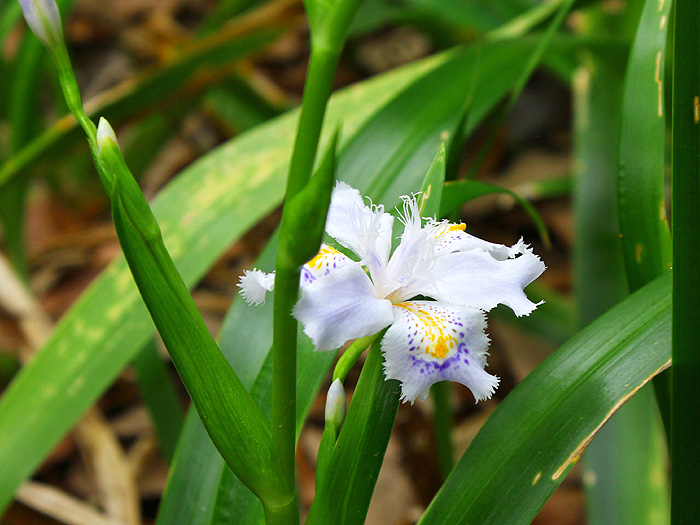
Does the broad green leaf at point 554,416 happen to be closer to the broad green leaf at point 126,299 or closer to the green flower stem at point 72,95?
the green flower stem at point 72,95

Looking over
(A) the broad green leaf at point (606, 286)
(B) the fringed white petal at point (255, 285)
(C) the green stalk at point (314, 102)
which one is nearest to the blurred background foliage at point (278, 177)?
(A) the broad green leaf at point (606, 286)

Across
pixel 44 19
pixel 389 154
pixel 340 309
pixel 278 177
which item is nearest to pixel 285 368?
pixel 340 309

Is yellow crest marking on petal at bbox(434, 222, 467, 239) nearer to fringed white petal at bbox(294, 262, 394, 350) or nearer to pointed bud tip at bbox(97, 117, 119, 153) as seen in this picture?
fringed white petal at bbox(294, 262, 394, 350)

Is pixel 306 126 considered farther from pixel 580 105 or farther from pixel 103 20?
pixel 103 20

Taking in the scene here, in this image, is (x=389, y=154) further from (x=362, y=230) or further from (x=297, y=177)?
(x=297, y=177)

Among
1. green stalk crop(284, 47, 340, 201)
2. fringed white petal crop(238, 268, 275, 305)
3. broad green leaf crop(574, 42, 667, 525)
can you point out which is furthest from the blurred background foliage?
green stalk crop(284, 47, 340, 201)

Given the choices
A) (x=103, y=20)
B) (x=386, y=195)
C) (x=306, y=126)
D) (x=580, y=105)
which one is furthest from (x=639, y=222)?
(x=103, y=20)
